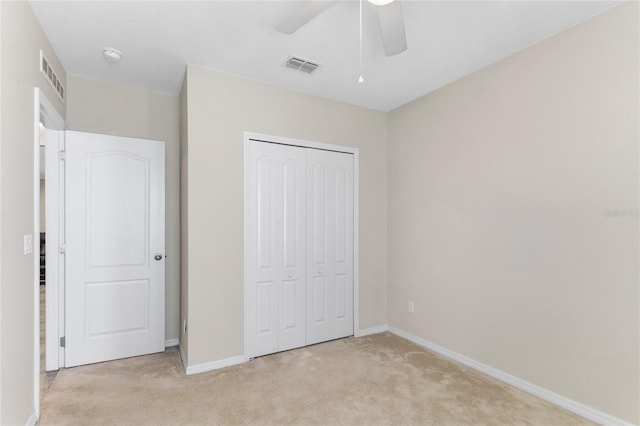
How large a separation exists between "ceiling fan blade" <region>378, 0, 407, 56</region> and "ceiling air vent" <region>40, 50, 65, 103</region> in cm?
233

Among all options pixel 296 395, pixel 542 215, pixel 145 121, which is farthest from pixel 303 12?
pixel 296 395

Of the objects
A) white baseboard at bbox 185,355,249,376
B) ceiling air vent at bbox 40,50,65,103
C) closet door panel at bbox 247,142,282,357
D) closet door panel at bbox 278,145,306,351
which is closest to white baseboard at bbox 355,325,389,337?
closet door panel at bbox 278,145,306,351

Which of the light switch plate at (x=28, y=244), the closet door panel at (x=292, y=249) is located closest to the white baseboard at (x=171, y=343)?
the closet door panel at (x=292, y=249)

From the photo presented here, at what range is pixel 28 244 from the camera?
206 centimetres

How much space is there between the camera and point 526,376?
256cm

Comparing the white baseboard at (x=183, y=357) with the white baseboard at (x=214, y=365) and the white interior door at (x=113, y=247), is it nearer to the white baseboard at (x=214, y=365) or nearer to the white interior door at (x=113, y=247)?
the white baseboard at (x=214, y=365)

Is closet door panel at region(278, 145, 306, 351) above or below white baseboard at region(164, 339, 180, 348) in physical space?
above

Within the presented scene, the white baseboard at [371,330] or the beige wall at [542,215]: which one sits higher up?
the beige wall at [542,215]

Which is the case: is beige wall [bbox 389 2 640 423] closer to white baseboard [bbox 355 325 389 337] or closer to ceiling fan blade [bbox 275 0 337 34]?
white baseboard [bbox 355 325 389 337]

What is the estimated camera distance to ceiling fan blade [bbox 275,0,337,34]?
5.60 ft

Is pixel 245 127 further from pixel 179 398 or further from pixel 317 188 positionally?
pixel 179 398

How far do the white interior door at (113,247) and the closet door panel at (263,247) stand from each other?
0.95 metres

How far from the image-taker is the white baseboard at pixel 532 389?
7.00 feet

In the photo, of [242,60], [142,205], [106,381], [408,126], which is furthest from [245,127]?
[106,381]
